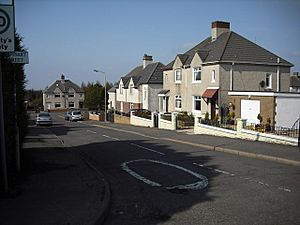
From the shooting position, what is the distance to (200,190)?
8.45 meters

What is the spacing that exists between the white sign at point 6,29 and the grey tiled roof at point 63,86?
323 feet

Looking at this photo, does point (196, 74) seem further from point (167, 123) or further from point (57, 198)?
point (57, 198)

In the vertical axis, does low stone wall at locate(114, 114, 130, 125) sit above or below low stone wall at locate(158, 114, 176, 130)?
below

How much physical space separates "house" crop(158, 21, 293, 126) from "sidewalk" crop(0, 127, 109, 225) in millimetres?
20064

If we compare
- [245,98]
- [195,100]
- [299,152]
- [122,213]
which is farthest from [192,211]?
[195,100]

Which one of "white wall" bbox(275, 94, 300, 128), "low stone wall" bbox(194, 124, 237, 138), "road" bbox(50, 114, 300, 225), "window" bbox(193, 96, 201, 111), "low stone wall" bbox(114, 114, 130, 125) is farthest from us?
"low stone wall" bbox(114, 114, 130, 125)

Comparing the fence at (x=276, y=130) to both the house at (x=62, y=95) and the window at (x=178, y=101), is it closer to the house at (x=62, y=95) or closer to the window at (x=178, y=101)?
the window at (x=178, y=101)

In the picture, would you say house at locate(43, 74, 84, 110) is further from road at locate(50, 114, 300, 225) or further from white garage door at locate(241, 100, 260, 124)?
road at locate(50, 114, 300, 225)

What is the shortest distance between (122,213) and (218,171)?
4.81 metres

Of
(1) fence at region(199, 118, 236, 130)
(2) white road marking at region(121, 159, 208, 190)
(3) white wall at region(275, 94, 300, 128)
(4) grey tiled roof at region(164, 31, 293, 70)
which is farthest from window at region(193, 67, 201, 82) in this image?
(2) white road marking at region(121, 159, 208, 190)

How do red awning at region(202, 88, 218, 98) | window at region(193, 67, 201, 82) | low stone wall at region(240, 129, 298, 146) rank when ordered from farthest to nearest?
window at region(193, 67, 201, 82)
red awning at region(202, 88, 218, 98)
low stone wall at region(240, 129, 298, 146)

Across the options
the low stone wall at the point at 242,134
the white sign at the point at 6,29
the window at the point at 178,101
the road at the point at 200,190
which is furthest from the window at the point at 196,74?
the white sign at the point at 6,29

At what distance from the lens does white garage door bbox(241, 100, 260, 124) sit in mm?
24892

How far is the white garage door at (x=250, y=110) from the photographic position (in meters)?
24.9
